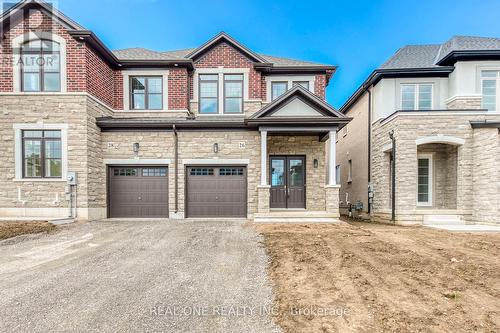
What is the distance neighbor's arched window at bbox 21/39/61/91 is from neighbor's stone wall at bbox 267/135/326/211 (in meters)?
9.03

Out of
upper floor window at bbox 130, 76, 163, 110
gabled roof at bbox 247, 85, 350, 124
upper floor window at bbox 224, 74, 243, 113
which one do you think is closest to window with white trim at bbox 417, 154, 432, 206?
gabled roof at bbox 247, 85, 350, 124

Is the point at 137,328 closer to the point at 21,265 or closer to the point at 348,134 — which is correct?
the point at 21,265

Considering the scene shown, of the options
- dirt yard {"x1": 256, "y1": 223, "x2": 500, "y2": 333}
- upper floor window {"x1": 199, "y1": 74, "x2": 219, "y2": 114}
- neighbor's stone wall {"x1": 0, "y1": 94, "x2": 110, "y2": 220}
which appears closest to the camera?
dirt yard {"x1": 256, "y1": 223, "x2": 500, "y2": 333}

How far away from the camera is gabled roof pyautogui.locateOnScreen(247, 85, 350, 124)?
9875mm

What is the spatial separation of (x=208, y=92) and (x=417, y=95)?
10110 millimetres

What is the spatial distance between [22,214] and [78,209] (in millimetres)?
2170

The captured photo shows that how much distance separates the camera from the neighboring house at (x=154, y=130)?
976 cm

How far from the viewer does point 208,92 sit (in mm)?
12547

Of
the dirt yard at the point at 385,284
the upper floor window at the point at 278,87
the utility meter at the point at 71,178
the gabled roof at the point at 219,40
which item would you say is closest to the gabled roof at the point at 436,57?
the upper floor window at the point at 278,87

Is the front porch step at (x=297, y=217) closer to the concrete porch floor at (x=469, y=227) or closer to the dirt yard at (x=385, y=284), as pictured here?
the dirt yard at (x=385, y=284)

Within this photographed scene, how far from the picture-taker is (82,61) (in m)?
9.85

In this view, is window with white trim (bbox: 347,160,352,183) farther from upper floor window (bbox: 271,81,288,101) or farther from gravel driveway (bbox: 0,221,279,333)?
gravel driveway (bbox: 0,221,279,333)

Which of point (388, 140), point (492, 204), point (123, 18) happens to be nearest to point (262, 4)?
point (123, 18)

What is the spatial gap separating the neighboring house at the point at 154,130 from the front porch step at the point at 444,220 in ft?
12.7
